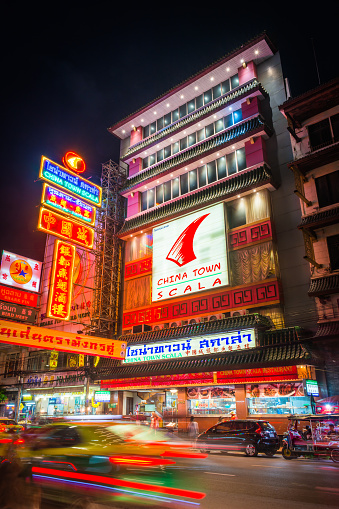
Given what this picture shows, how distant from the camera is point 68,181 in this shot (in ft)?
103

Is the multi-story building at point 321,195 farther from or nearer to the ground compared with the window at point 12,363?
farther from the ground

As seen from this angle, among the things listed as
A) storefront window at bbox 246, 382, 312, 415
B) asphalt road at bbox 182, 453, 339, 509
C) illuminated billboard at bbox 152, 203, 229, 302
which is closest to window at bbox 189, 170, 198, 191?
illuminated billboard at bbox 152, 203, 229, 302

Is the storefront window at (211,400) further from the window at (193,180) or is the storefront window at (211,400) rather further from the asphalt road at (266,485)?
the window at (193,180)

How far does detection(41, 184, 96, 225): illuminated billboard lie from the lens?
94.6 ft

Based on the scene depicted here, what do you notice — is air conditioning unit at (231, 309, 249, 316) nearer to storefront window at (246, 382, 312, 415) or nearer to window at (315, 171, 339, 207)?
storefront window at (246, 382, 312, 415)

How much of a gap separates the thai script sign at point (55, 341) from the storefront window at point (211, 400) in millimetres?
6319

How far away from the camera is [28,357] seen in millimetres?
44000

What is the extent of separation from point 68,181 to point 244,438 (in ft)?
77.9

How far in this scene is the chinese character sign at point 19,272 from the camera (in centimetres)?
3631

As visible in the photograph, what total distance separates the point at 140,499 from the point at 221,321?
56.4ft

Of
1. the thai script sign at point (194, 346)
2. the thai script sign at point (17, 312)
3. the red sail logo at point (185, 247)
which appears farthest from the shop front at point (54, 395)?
the red sail logo at point (185, 247)

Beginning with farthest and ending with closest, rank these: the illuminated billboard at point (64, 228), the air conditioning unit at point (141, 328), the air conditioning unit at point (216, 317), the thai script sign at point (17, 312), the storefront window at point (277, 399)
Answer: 1. the thai script sign at point (17, 312)
2. the air conditioning unit at point (141, 328)
3. the illuminated billboard at point (64, 228)
4. the air conditioning unit at point (216, 317)
5. the storefront window at point (277, 399)

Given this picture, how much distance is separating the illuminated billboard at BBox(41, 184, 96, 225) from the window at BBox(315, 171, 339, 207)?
1825cm

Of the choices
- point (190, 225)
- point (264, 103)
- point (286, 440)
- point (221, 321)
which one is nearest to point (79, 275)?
point (190, 225)
